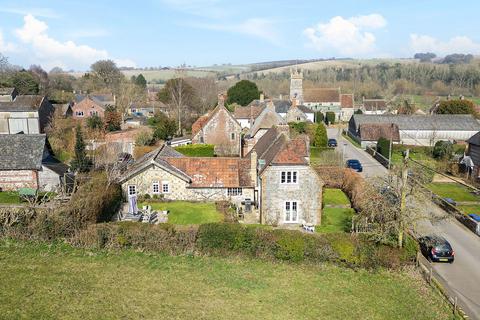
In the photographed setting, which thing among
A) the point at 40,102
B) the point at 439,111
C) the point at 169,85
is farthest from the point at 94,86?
the point at 439,111

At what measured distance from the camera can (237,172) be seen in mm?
34844

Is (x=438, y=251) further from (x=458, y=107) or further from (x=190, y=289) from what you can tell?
→ (x=458, y=107)

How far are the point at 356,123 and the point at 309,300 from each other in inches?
2251

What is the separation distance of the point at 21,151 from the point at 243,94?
64.8 meters

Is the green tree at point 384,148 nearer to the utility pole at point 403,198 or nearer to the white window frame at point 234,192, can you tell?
the white window frame at point 234,192

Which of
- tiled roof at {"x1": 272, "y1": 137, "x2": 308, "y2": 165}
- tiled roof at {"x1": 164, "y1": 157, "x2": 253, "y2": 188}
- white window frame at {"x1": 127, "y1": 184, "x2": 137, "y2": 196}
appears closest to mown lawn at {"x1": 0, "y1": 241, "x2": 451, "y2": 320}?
tiled roof at {"x1": 272, "y1": 137, "x2": 308, "y2": 165}

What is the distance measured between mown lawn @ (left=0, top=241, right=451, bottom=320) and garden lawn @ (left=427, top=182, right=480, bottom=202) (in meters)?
18.5

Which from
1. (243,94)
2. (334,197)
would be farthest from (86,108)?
(334,197)

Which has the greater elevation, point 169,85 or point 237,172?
point 169,85

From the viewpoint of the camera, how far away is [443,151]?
52.2 metres

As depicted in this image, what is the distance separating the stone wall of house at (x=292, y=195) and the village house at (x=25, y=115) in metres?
44.4

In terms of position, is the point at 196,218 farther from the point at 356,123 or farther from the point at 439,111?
the point at 439,111

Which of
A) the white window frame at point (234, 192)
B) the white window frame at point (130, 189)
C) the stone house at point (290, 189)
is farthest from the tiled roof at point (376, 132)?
the white window frame at point (130, 189)

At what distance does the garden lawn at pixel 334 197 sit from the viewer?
35.7 metres
